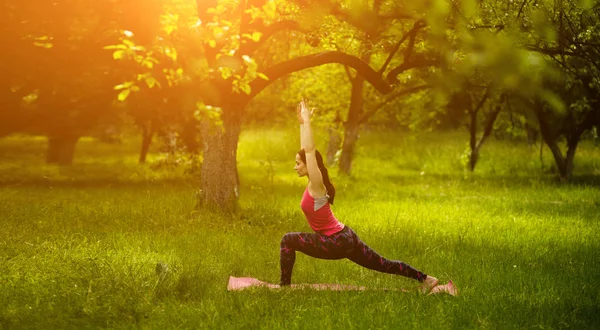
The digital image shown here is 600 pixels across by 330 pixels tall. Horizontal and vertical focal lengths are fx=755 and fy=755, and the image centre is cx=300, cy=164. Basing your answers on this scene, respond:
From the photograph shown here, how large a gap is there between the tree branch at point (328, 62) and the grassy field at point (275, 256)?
98.9 inches

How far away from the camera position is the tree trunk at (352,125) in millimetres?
25609

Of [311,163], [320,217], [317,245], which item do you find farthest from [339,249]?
A: [311,163]

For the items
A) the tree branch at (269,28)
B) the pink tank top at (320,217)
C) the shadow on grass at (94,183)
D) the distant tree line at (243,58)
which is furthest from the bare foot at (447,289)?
the shadow on grass at (94,183)

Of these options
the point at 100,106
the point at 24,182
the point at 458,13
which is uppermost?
the point at 458,13

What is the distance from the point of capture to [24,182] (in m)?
21.3

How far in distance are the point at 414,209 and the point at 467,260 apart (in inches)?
253

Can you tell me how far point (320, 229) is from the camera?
26.6ft

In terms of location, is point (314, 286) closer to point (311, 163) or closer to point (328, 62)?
point (311, 163)

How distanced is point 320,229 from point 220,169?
6.94 meters

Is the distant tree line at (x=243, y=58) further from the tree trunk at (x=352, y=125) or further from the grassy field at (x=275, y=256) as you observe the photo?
the grassy field at (x=275, y=256)

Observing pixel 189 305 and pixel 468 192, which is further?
pixel 468 192

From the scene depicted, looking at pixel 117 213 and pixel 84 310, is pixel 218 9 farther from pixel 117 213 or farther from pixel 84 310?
pixel 117 213

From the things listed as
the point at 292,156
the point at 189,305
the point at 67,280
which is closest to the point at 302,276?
the point at 189,305

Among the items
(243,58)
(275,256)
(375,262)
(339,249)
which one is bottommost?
(275,256)
